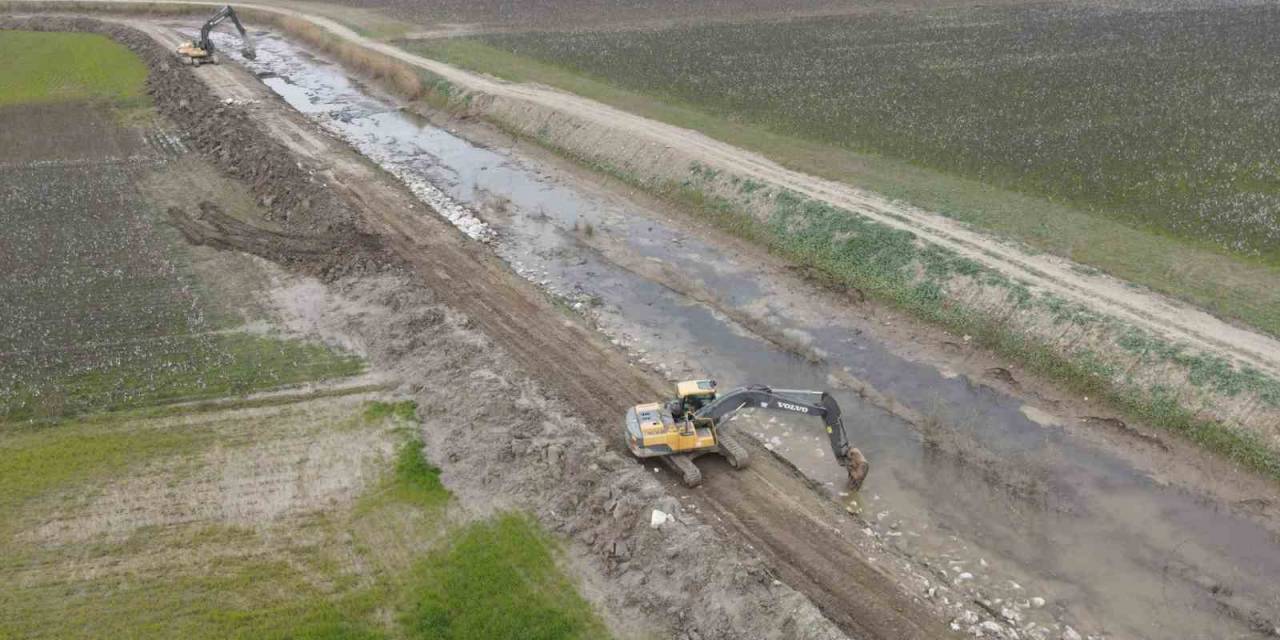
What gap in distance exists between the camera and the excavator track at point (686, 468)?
20750 millimetres

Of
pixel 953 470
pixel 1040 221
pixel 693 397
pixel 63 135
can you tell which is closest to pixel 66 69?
pixel 63 135

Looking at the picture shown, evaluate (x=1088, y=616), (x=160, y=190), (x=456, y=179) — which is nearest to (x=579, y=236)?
(x=456, y=179)

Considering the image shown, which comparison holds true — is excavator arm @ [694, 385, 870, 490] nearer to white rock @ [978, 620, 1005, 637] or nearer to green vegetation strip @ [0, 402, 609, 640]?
white rock @ [978, 620, 1005, 637]

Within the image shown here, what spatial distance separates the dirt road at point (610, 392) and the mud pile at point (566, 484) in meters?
0.95

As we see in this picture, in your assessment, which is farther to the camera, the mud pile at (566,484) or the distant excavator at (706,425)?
the distant excavator at (706,425)

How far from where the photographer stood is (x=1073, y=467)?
72.6ft

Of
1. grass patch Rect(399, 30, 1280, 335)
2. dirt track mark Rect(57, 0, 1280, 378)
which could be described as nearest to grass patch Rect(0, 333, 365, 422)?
dirt track mark Rect(57, 0, 1280, 378)

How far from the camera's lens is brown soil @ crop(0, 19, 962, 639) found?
57.1 ft

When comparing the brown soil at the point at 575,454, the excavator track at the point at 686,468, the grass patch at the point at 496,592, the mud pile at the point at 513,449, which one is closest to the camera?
the grass patch at the point at 496,592

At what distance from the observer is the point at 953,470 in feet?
72.5

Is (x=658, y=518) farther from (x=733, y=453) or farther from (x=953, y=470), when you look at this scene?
(x=953, y=470)

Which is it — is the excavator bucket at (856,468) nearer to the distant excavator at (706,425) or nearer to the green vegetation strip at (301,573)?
the distant excavator at (706,425)

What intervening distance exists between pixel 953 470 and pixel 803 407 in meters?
4.70

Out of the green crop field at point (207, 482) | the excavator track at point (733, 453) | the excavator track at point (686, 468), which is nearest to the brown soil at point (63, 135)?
the green crop field at point (207, 482)
